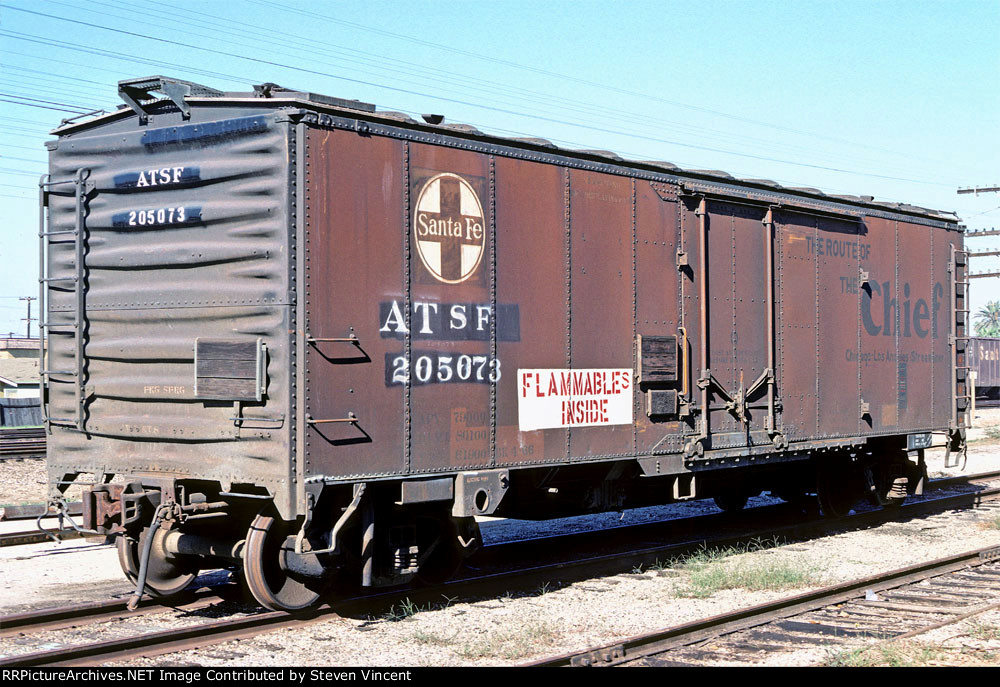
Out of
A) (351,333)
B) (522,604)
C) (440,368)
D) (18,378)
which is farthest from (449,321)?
(18,378)

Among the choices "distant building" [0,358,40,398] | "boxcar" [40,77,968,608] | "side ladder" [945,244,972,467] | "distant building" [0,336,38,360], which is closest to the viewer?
"boxcar" [40,77,968,608]

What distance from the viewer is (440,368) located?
8500 millimetres

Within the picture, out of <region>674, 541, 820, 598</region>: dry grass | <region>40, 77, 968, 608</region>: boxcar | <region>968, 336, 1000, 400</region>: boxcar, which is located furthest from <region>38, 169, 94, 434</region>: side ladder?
<region>968, 336, 1000, 400</region>: boxcar

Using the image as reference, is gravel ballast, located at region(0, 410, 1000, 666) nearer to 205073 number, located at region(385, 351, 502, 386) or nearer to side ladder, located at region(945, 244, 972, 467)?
side ladder, located at region(945, 244, 972, 467)

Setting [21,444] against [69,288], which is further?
[21,444]

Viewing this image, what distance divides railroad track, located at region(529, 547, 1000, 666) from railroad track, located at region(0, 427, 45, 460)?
59.3 ft

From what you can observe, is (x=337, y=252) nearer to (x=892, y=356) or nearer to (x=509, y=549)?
(x=509, y=549)

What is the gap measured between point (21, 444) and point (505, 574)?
57.4 feet

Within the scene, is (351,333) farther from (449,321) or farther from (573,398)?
(573,398)

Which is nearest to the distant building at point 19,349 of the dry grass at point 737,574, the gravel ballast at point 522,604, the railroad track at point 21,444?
the railroad track at point 21,444

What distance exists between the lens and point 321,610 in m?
8.54

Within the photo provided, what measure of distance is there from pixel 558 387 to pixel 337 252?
102 inches

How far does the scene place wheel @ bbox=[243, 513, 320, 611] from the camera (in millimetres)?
7789
